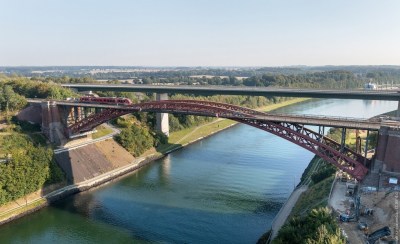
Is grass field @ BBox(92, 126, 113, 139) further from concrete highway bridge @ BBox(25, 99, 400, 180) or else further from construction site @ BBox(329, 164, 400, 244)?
construction site @ BBox(329, 164, 400, 244)

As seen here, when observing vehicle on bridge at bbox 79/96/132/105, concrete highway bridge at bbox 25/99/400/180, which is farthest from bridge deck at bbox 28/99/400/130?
vehicle on bridge at bbox 79/96/132/105

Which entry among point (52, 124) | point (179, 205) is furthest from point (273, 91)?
point (52, 124)

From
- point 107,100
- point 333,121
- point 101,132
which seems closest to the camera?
point 333,121

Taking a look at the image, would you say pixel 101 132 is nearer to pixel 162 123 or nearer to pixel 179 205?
pixel 162 123

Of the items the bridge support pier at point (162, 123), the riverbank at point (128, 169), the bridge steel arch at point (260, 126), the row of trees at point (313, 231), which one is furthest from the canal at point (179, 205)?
the bridge support pier at point (162, 123)

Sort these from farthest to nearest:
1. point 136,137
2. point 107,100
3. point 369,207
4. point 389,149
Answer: point 136,137 → point 107,100 → point 389,149 → point 369,207
